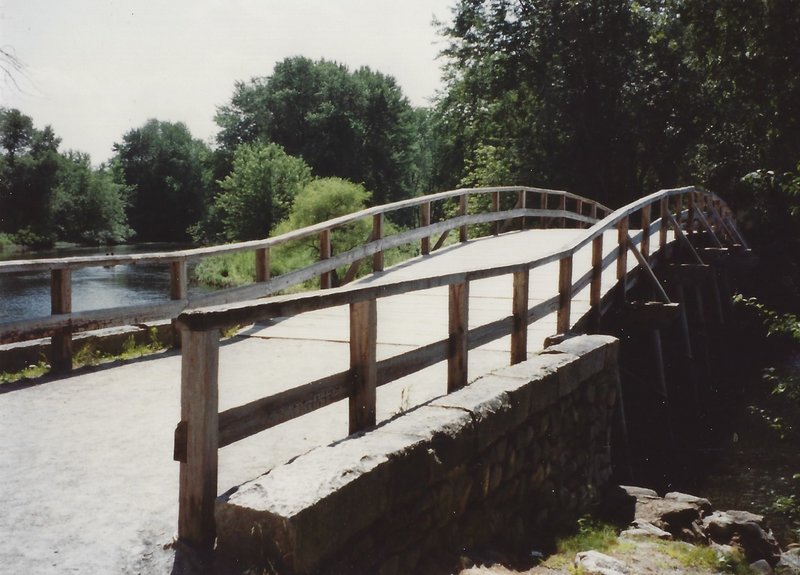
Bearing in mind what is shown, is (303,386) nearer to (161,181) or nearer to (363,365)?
(363,365)

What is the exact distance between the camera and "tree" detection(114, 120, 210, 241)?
7612 cm

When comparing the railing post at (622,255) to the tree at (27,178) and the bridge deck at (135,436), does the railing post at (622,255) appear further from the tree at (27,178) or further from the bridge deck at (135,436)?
the tree at (27,178)

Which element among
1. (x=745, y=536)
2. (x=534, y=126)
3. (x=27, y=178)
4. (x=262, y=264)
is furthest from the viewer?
(x=27, y=178)

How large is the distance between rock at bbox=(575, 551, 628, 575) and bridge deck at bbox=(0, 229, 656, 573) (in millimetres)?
1467

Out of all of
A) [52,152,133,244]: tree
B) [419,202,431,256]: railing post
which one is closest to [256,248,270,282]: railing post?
[419,202,431,256]: railing post

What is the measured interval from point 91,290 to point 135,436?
2698cm

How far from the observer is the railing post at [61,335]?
5.81 meters

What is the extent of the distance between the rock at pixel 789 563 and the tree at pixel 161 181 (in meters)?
69.7

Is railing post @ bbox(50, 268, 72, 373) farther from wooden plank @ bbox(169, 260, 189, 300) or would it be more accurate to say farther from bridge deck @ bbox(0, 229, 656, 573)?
wooden plank @ bbox(169, 260, 189, 300)

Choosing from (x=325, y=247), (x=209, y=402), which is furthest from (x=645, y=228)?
(x=209, y=402)

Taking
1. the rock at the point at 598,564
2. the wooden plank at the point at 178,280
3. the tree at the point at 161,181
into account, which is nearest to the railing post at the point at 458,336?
the rock at the point at 598,564

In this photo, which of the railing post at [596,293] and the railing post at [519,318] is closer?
the railing post at [519,318]

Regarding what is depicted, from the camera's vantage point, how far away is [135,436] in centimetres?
436

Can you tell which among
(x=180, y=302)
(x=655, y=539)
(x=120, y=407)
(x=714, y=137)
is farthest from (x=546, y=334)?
(x=714, y=137)
